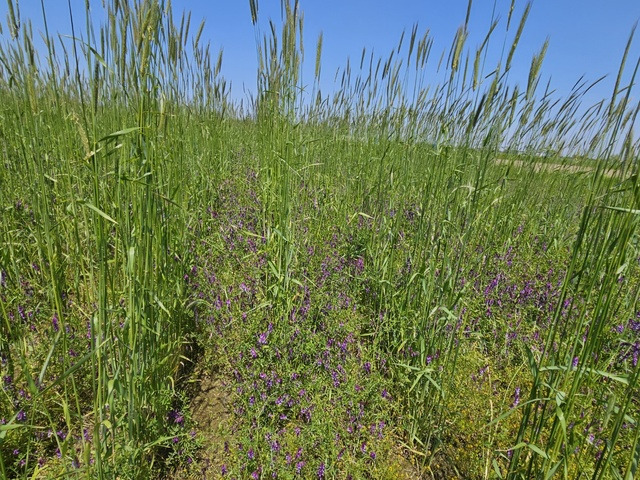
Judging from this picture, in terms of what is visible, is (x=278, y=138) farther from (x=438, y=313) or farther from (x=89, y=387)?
(x=89, y=387)

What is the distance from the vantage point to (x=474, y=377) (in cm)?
165

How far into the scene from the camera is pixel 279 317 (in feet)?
5.70

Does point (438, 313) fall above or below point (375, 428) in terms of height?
above

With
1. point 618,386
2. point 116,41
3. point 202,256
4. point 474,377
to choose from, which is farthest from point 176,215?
point 618,386

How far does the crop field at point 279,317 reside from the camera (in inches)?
37.6

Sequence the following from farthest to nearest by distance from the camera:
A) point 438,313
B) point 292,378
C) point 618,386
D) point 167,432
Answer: point 438,313
point 292,378
point 618,386
point 167,432

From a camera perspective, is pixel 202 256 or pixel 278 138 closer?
pixel 278 138

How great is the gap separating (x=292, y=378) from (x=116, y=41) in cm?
144

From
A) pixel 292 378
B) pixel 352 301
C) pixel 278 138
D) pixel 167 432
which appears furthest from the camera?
pixel 352 301

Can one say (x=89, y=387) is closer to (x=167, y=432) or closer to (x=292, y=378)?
(x=167, y=432)

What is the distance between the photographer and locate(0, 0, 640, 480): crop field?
96 centimetres

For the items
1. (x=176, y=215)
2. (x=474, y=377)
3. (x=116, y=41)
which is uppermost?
(x=116, y=41)

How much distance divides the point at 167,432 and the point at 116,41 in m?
1.39

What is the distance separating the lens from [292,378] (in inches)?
62.0
